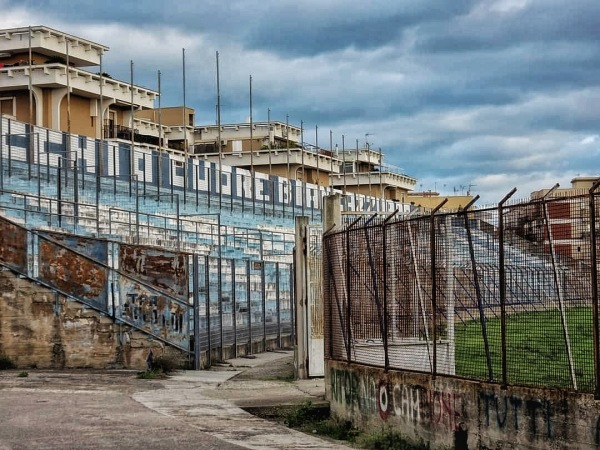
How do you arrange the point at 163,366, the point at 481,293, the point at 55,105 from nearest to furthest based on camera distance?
1. the point at 481,293
2. the point at 163,366
3. the point at 55,105

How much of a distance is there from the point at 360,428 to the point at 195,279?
1104 centimetres

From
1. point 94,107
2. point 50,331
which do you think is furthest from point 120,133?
point 50,331

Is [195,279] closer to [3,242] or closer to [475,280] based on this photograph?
[3,242]

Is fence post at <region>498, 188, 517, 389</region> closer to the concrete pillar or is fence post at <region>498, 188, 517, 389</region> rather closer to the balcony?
the concrete pillar

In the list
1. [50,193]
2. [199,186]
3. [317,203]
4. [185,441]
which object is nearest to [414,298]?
[185,441]

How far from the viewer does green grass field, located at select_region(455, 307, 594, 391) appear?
38.2ft

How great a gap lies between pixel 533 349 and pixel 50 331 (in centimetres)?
1292

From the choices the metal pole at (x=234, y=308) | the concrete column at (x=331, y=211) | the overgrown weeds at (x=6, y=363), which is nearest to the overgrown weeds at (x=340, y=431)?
the concrete column at (x=331, y=211)

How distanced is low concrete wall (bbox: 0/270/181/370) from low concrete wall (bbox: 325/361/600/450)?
30.0ft

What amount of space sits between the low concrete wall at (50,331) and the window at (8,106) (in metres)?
43.2

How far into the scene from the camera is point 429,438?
1224 centimetres

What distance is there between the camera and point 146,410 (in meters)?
16.0

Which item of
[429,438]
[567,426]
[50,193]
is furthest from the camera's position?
[50,193]

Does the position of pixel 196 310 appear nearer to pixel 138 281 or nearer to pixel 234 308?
pixel 138 281
